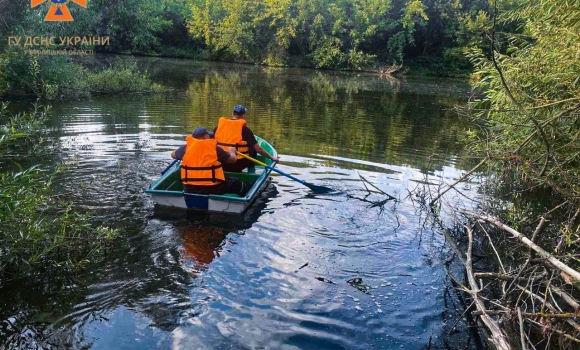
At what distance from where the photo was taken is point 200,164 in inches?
243

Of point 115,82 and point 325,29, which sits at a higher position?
point 325,29

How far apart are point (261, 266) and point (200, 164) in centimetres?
195

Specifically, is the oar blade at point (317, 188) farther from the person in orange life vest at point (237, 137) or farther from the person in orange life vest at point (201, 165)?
the person in orange life vest at point (201, 165)

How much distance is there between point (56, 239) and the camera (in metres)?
4.12

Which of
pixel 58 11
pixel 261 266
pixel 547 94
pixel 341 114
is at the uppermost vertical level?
pixel 58 11

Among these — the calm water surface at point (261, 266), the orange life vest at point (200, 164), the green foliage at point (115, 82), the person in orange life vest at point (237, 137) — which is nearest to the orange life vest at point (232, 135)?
the person in orange life vest at point (237, 137)

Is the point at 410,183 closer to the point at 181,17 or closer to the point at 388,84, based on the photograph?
the point at 388,84

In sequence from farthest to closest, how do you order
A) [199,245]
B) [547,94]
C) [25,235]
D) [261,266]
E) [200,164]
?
[200,164]
[547,94]
[199,245]
[261,266]
[25,235]

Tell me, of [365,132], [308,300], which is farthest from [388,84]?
[308,300]

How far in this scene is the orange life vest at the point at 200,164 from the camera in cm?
612

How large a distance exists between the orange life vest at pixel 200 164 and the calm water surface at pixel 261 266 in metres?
0.53

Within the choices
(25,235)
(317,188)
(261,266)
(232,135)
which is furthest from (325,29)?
(25,235)

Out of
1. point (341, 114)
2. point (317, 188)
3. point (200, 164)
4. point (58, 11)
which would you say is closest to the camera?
point (200, 164)

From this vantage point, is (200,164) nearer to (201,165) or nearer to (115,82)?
(201,165)
